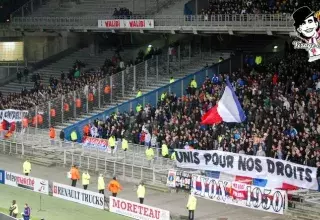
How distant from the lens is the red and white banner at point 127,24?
4875 cm

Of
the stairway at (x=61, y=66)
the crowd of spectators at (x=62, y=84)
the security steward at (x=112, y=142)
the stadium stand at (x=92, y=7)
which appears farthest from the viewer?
the stairway at (x=61, y=66)

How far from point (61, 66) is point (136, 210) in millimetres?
30828

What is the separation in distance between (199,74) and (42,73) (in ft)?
55.7

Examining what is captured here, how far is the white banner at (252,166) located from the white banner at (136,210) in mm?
5370

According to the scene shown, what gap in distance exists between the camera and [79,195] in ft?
110

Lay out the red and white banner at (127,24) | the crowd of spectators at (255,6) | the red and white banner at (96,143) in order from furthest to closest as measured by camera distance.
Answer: the red and white banner at (127,24)
the red and white banner at (96,143)
the crowd of spectators at (255,6)

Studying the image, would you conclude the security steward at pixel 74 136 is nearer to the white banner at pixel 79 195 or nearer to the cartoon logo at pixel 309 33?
the white banner at pixel 79 195

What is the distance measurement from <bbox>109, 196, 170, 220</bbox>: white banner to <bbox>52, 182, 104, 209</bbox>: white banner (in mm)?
982

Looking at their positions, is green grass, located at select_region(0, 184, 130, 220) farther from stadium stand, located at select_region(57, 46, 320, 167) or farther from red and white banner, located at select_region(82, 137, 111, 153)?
stadium stand, located at select_region(57, 46, 320, 167)

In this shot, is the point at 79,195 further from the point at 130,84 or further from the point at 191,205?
the point at 130,84

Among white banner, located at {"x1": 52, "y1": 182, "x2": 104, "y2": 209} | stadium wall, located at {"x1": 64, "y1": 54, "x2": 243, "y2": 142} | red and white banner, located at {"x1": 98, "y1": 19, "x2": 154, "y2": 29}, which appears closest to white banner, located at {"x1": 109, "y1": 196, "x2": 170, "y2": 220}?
white banner, located at {"x1": 52, "y1": 182, "x2": 104, "y2": 209}

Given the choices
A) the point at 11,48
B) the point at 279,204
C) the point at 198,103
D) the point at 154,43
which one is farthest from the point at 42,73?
the point at 279,204

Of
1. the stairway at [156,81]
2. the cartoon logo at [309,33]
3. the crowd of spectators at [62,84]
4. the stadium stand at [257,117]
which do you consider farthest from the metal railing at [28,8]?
the cartoon logo at [309,33]

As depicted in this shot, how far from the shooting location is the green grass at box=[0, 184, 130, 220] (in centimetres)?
3186
